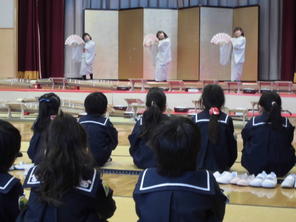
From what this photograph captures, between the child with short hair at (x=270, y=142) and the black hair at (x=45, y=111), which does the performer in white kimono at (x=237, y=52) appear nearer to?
the child with short hair at (x=270, y=142)

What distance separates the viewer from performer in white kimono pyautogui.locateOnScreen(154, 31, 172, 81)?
13.8m

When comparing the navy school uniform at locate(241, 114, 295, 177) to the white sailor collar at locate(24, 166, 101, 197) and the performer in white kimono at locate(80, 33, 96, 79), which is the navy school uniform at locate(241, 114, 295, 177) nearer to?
the white sailor collar at locate(24, 166, 101, 197)

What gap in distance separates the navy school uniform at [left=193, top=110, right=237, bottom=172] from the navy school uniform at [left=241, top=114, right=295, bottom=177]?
18cm

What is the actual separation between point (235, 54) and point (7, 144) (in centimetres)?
1144

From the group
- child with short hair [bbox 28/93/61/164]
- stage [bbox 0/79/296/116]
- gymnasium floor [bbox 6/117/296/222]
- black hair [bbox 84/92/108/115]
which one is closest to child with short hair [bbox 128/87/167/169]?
gymnasium floor [bbox 6/117/296/222]

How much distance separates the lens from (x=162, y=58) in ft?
46.0

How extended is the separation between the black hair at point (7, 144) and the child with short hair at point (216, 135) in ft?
8.32

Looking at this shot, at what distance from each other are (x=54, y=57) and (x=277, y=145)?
12056 mm

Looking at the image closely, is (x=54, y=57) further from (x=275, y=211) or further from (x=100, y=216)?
(x=100, y=216)

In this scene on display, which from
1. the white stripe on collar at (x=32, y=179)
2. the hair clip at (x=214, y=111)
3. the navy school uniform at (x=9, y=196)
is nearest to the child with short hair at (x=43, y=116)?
the hair clip at (x=214, y=111)

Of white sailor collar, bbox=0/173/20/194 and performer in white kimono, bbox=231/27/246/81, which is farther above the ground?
performer in white kimono, bbox=231/27/246/81

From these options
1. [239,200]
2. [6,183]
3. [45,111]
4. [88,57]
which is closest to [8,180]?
[6,183]

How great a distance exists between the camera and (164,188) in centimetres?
254

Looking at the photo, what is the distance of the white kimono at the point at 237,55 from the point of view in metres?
13.5
